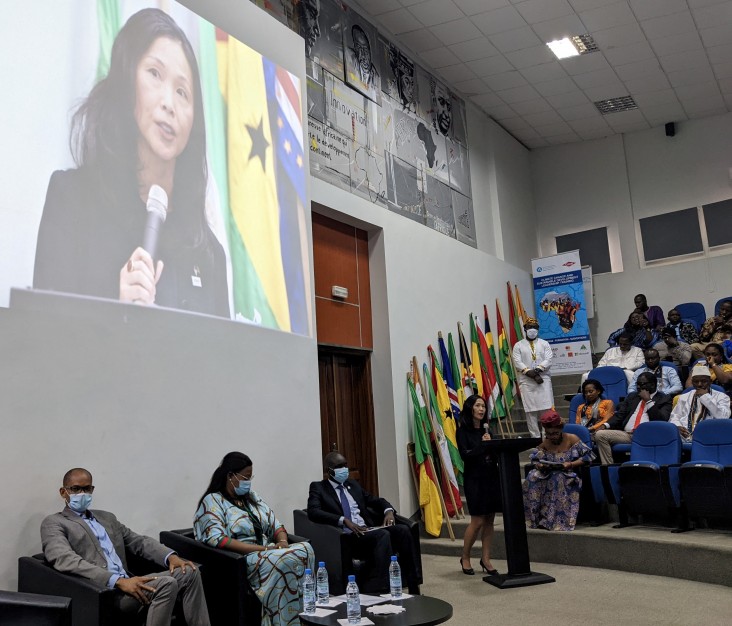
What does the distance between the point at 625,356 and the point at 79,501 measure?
726cm

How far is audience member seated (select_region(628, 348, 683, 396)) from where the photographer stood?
778 cm

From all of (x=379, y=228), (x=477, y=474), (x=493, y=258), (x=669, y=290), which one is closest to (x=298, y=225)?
(x=379, y=228)

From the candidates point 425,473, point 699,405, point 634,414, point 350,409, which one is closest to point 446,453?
point 425,473

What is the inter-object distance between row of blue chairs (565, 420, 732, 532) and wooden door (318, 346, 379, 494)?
81.1 inches

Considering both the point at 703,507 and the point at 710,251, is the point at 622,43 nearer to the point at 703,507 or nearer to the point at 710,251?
the point at 710,251

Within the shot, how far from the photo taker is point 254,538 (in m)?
4.31

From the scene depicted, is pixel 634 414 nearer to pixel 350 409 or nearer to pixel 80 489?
pixel 350 409

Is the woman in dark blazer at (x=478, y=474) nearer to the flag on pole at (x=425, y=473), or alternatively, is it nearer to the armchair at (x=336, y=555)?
the armchair at (x=336, y=555)

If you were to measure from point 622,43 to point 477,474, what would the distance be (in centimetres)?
638

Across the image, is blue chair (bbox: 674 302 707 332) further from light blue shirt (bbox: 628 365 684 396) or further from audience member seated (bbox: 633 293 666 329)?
light blue shirt (bbox: 628 365 684 396)

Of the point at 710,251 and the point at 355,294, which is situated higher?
the point at 710,251

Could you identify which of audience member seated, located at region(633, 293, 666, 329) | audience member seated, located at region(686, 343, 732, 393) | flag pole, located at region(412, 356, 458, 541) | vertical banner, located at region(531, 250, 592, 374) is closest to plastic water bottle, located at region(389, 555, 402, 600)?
flag pole, located at region(412, 356, 458, 541)

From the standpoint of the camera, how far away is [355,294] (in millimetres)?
7523

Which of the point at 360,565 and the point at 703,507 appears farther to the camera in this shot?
the point at 703,507
